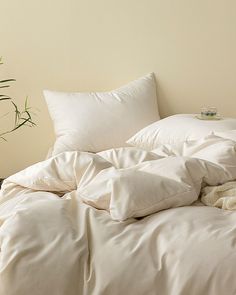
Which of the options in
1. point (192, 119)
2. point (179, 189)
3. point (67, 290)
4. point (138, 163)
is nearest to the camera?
point (67, 290)

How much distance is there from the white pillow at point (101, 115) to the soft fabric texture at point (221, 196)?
1.24 m

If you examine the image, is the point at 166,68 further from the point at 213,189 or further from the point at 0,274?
the point at 0,274

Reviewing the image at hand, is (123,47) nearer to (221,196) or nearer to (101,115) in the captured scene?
(101,115)

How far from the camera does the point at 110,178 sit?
1621mm

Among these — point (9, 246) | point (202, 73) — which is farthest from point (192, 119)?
point (9, 246)

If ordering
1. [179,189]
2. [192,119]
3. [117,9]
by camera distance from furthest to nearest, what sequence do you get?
[117,9]
[192,119]
[179,189]

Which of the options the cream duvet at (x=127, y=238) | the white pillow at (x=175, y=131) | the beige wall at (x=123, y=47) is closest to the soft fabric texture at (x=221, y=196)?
the cream duvet at (x=127, y=238)

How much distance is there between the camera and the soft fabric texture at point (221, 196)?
162cm

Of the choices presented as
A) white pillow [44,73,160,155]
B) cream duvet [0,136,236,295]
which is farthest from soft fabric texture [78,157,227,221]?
white pillow [44,73,160,155]

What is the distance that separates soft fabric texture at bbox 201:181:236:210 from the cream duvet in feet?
0.09

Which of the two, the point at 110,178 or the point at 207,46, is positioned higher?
the point at 207,46

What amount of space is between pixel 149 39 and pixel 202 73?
405mm

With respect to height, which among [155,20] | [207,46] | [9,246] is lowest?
[9,246]

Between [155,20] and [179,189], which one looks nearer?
[179,189]
